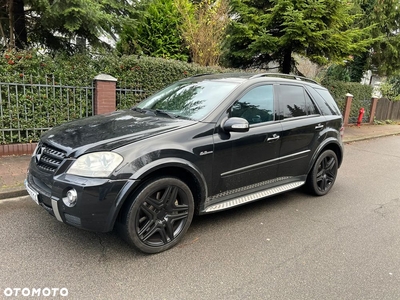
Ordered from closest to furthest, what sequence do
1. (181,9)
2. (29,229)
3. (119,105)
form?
(29,229)
(119,105)
(181,9)

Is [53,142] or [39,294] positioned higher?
[53,142]

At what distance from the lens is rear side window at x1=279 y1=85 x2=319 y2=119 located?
420 centimetres

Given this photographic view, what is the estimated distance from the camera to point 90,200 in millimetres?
2645

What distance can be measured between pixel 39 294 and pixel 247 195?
2337mm

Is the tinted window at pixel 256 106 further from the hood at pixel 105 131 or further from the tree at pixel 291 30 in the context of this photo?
the tree at pixel 291 30

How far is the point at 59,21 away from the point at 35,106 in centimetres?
171

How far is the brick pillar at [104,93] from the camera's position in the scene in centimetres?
650

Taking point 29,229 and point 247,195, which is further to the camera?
point 247,195

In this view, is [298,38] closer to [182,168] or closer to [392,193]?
[392,193]

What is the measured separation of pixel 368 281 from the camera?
2818mm

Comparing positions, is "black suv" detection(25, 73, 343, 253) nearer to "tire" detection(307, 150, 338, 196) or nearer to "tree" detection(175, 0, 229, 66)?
"tire" detection(307, 150, 338, 196)

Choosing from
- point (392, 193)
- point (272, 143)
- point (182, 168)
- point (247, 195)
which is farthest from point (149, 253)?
point (392, 193)

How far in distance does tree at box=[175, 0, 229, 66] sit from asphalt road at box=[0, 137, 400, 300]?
647 centimetres

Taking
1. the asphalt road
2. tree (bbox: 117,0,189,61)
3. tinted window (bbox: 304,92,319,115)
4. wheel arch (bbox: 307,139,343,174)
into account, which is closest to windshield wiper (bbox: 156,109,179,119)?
the asphalt road
